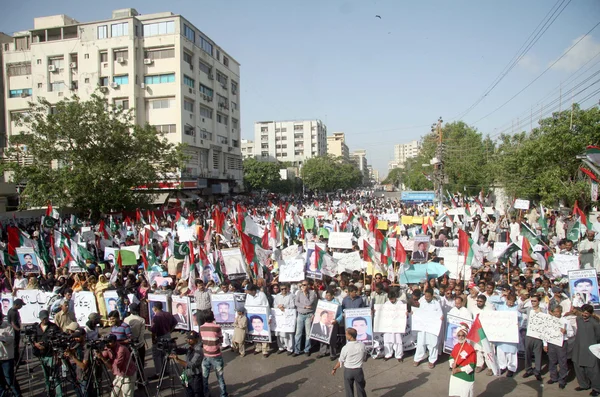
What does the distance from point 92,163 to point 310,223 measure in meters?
16.6

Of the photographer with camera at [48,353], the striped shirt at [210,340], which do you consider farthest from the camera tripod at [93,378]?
the striped shirt at [210,340]

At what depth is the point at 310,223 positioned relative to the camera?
20.2 meters

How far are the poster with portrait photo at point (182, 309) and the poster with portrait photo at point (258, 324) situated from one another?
1535 millimetres

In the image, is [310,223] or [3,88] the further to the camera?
[3,88]

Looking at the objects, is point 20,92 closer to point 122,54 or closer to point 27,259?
point 122,54

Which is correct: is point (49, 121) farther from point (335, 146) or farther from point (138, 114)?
point (335, 146)

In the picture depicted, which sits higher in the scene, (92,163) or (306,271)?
(92,163)

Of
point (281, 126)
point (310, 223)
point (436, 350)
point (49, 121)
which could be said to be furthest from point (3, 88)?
point (281, 126)

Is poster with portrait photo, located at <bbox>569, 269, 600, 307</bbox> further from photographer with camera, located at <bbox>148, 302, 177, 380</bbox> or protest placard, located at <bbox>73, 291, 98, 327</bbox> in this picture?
protest placard, located at <bbox>73, 291, 98, 327</bbox>

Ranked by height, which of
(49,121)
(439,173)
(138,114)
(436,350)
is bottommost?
(436,350)

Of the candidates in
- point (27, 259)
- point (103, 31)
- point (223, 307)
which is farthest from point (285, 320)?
point (103, 31)

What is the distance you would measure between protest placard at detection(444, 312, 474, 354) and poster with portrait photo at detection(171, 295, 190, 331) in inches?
211

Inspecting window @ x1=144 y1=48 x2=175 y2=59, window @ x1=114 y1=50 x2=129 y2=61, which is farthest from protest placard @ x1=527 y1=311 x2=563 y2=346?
window @ x1=114 y1=50 x2=129 y2=61

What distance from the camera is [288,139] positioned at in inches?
4808
